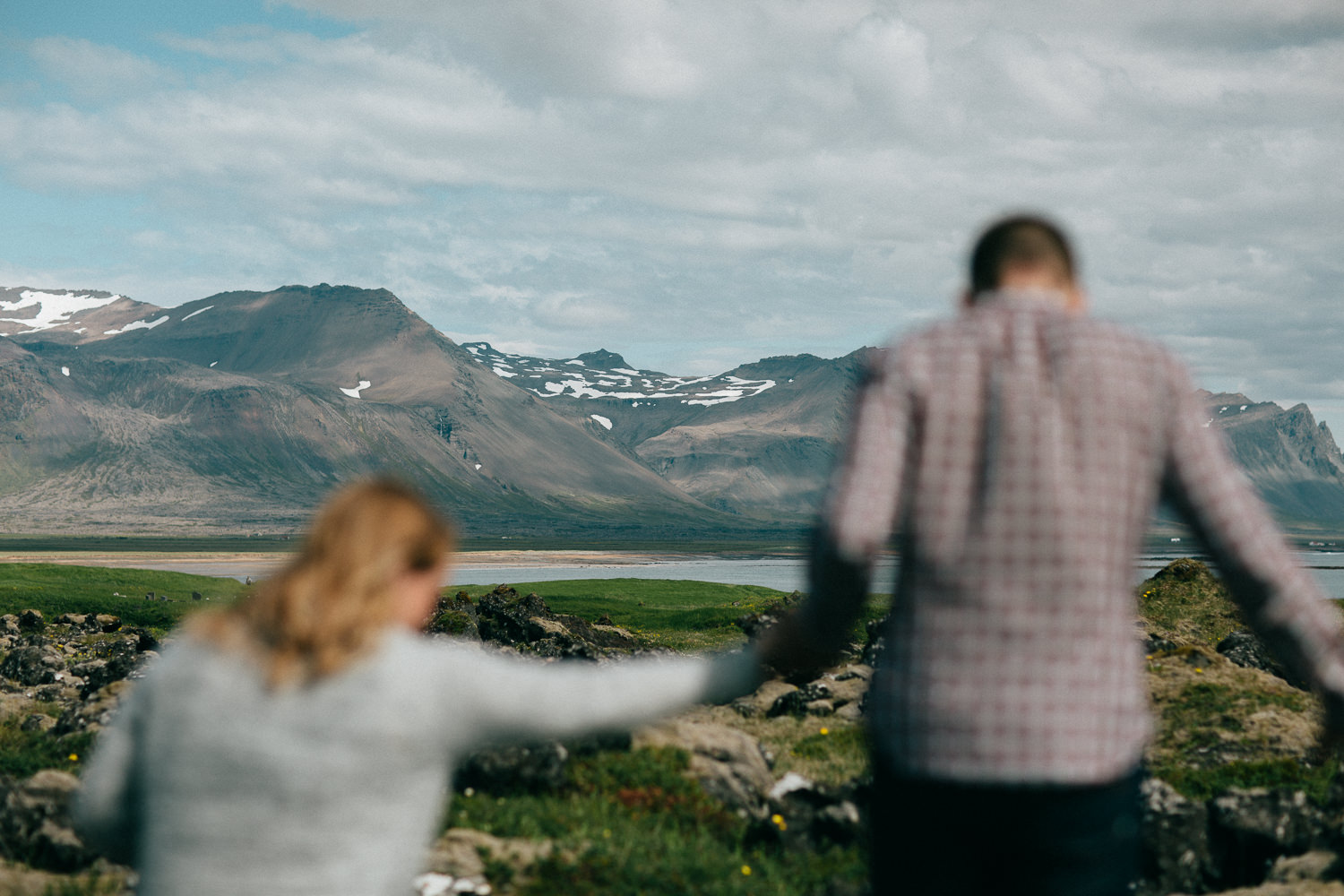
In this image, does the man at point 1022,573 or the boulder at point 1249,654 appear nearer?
the man at point 1022,573

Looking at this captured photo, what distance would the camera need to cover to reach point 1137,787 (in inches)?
148

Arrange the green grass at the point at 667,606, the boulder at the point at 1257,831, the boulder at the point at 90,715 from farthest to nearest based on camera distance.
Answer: the green grass at the point at 667,606 → the boulder at the point at 90,715 → the boulder at the point at 1257,831

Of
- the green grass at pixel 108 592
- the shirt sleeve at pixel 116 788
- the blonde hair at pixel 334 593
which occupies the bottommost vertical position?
the green grass at pixel 108 592

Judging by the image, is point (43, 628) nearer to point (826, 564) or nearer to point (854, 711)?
point (854, 711)

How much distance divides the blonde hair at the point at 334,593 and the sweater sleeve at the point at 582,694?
371 mm

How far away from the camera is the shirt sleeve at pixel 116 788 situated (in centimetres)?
358

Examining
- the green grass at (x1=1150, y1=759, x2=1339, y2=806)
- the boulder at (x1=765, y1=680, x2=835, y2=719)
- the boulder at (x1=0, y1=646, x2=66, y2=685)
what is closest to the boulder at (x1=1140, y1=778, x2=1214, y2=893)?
the green grass at (x1=1150, y1=759, x2=1339, y2=806)

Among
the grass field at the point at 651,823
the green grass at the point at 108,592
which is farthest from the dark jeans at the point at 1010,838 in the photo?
the green grass at the point at 108,592

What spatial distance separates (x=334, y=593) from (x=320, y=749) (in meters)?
0.45

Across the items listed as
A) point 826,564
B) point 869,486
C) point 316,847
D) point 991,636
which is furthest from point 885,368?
point 316,847

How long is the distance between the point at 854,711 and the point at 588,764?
772cm

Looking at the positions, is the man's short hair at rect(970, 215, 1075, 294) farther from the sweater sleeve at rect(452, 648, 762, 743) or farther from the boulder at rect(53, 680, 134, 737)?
the boulder at rect(53, 680, 134, 737)

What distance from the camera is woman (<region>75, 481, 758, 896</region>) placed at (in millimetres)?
3270

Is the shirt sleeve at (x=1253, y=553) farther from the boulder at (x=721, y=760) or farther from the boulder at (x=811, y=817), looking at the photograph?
the boulder at (x=721, y=760)
